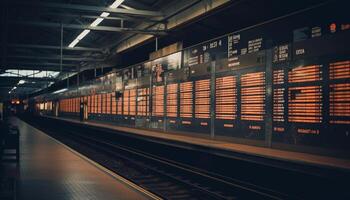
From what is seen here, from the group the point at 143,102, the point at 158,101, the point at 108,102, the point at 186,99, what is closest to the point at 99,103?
the point at 108,102

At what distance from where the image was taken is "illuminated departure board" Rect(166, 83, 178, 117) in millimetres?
15406

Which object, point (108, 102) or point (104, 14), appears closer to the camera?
point (104, 14)

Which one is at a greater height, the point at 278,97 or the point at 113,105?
the point at 278,97

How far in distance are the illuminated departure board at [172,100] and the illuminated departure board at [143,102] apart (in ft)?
8.44

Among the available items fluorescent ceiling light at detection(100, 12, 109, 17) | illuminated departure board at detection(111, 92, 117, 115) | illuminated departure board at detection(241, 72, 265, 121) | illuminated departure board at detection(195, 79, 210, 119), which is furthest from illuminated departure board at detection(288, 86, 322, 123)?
illuminated departure board at detection(111, 92, 117, 115)

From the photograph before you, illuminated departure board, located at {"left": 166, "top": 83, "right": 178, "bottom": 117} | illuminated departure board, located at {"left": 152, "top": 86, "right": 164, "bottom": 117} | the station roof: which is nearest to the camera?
the station roof

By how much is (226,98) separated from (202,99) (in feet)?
5.40

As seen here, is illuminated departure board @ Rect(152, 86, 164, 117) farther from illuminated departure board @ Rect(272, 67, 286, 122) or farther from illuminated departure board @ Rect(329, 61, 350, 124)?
illuminated departure board @ Rect(329, 61, 350, 124)

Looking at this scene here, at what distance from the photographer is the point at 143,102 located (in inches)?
750

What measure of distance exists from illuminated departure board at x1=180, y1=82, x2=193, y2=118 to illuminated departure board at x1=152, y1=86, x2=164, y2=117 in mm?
1996

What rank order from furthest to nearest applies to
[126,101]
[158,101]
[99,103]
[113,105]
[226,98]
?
1. [99,103]
2. [113,105]
3. [126,101]
4. [158,101]
5. [226,98]

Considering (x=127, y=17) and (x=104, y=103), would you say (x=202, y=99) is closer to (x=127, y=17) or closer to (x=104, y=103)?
(x=127, y=17)

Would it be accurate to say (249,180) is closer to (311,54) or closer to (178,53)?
(311,54)

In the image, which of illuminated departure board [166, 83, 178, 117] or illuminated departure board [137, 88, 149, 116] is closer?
illuminated departure board [166, 83, 178, 117]
